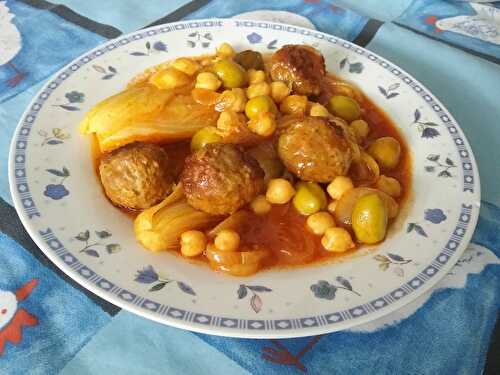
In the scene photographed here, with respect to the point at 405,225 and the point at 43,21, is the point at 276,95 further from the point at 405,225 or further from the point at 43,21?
the point at 43,21

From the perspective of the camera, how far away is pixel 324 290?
1905 mm

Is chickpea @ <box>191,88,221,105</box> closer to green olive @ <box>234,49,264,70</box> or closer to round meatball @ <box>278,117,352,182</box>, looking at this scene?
green olive @ <box>234,49,264,70</box>

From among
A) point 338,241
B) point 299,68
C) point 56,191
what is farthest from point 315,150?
point 56,191

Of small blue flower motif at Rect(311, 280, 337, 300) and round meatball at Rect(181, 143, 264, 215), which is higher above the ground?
round meatball at Rect(181, 143, 264, 215)

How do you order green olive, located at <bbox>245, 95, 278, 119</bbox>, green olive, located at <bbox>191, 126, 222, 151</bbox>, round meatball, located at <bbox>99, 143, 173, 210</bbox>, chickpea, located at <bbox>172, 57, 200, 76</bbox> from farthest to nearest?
chickpea, located at <bbox>172, 57, 200, 76</bbox> < green olive, located at <bbox>245, 95, 278, 119</bbox> < green olive, located at <bbox>191, 126, 222, 151</bbox> < round meatball, located at <bbox>99, 143, 173, 210</bbox>

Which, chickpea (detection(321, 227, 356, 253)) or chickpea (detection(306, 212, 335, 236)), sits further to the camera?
chickpea (detection(306, 212, 335, 236))

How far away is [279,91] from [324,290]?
4.13ft

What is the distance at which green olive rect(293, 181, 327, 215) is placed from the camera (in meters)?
2.32

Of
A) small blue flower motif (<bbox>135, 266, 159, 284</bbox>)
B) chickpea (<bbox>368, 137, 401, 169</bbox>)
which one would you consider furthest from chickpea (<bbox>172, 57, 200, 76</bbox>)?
small blue flower motif (<bbox>135, 266, 159, 284</bbox>)

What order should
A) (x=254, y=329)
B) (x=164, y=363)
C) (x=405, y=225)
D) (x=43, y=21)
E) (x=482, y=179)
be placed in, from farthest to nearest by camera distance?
(x=43, y=21)
(x=482, y=179)
(x=405, y=225)
(x=164, y=363)
(x=254, y=329)

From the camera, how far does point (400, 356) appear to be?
75.3 inches

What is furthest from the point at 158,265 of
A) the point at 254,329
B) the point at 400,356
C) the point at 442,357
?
the point at 442,357

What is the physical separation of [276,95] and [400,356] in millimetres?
1472

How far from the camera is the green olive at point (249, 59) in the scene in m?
2.99
